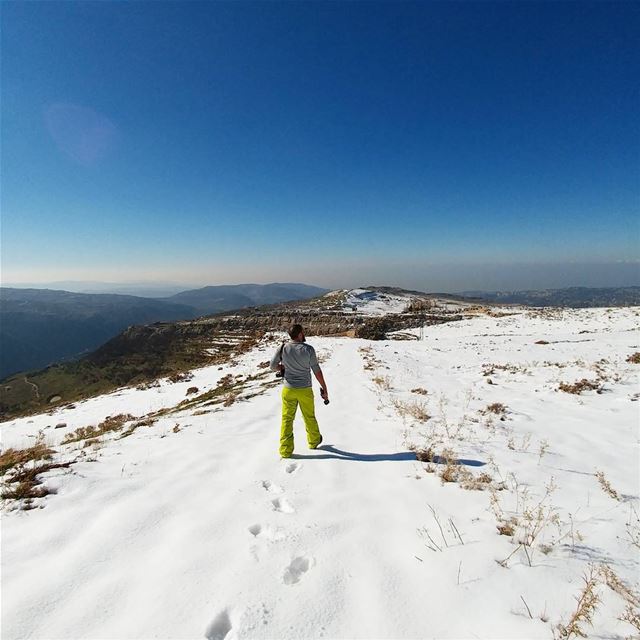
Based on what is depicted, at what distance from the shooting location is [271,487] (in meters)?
5.18

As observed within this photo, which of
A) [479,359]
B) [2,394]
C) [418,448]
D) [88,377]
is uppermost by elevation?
[418,448]

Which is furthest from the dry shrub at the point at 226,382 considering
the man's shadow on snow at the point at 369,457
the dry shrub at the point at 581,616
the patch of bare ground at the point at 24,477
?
the dry shrub at the point at 581,616

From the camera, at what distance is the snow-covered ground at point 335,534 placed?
2736 mm

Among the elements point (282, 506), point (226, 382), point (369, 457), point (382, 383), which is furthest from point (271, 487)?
point (226, 382)

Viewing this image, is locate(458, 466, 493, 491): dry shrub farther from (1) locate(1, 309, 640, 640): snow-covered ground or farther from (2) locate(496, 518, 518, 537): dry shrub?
(2) locate(496, 518, 518, 537): dry shrub

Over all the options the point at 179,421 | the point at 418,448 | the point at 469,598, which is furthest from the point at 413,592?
the point at 179,421

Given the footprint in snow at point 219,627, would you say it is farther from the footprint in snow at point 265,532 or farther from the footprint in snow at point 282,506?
the footprint in snow at point 282,506

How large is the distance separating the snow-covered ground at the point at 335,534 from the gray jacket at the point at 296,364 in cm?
141

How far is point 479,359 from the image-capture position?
21156mm

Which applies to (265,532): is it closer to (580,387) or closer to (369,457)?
(369,457)

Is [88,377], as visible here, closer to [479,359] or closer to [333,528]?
[479,359]

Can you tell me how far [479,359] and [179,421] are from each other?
1796cm

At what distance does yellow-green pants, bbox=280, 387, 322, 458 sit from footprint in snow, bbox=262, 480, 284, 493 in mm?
1073

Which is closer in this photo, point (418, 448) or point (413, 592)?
point (413, 592)
